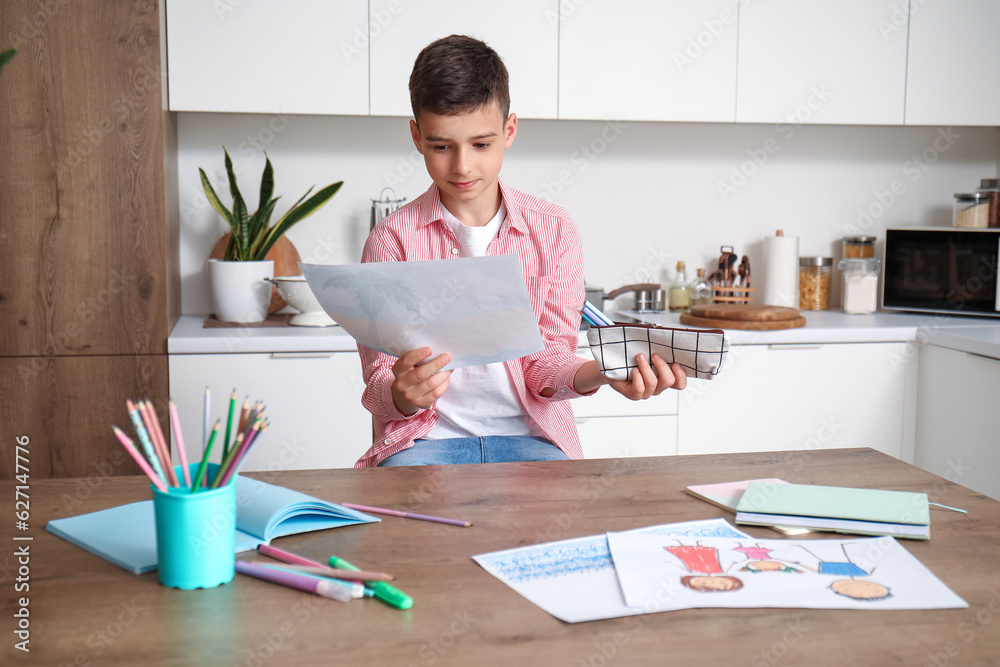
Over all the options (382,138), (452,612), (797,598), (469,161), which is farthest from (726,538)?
(382,138)

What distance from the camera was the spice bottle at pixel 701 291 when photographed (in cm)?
310

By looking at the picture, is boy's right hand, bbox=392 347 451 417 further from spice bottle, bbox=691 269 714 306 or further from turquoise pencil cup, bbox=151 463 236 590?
spice bottle, bbox=691 269 714 306

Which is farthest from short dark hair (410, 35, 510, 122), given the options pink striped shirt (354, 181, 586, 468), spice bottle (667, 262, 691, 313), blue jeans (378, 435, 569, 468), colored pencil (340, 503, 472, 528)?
spice bottle (667, 262, 691, 313)

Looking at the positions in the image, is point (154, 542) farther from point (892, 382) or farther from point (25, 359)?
point (892, 382)

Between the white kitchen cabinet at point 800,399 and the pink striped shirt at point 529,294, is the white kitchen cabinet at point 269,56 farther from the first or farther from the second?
the white kitchen cabinet at point 800,399

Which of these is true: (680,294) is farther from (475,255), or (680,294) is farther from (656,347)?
(656,347)

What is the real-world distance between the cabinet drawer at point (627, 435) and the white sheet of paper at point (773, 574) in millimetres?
1613

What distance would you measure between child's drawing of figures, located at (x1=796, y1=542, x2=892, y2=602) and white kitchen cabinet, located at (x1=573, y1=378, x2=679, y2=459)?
1657mm

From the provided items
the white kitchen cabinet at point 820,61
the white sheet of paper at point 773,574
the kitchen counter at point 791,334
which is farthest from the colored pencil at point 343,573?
the white kitchen cabinet at point 820,61

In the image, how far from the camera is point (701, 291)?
3119mm

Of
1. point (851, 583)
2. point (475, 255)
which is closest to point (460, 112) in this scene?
point (475, 255)

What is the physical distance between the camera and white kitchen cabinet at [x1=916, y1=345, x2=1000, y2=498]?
2500mm

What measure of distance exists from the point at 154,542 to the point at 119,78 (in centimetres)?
180

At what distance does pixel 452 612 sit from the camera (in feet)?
2.70
